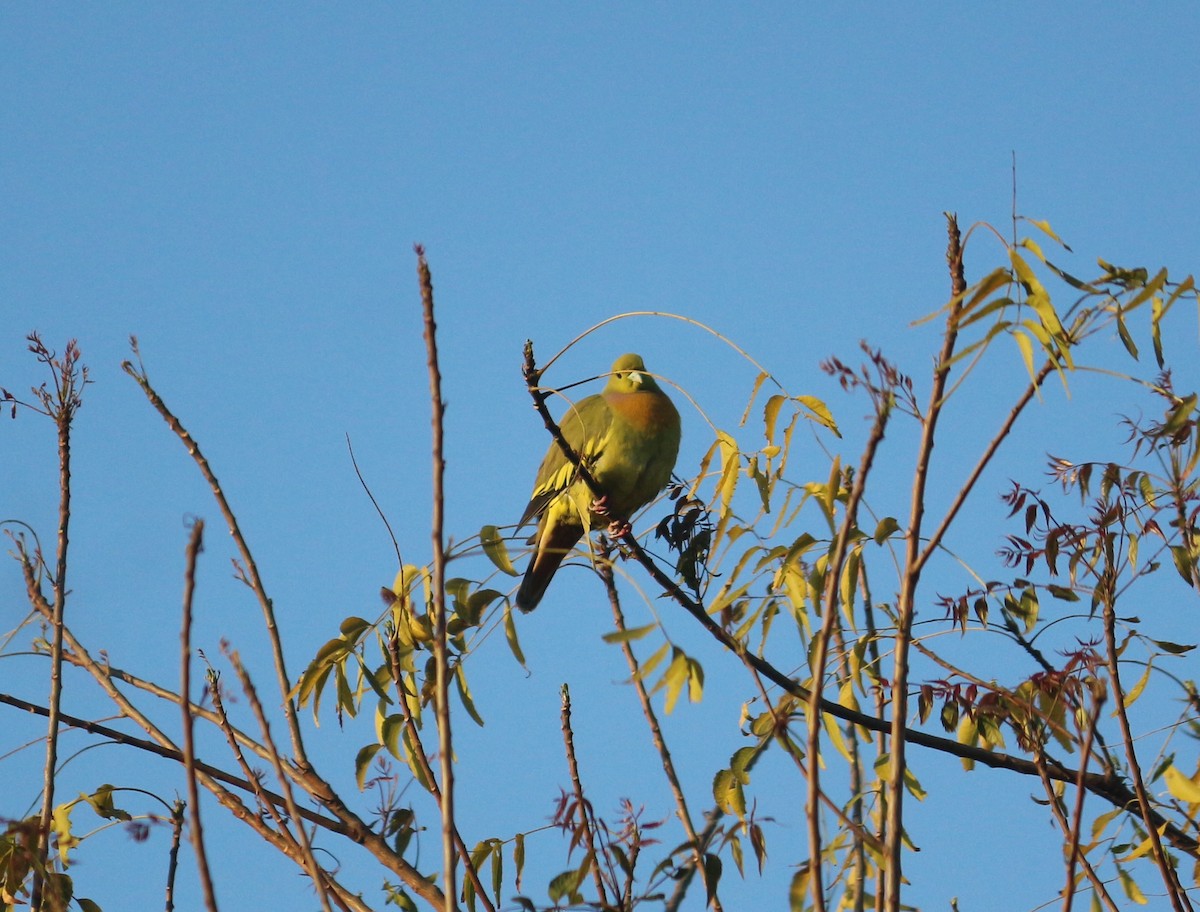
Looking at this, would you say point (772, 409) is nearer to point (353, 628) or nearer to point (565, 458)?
point (353, 628)

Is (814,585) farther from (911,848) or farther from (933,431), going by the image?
(933,431)

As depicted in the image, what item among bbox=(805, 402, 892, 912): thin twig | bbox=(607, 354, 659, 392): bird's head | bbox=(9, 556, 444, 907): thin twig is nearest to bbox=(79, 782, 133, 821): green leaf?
bbox=(9, 556, 444, 907): thin twig

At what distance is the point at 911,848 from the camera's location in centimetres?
294

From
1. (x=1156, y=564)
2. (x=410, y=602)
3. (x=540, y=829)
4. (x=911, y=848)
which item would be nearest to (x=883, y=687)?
(x=911, y=848)

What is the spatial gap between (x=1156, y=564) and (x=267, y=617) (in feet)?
6.69

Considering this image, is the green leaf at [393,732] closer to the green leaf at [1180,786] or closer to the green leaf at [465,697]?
the green leaf at [465,697]

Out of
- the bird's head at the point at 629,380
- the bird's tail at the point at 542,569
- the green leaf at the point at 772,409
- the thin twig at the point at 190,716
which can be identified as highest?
the bird's head at the point at 629,380

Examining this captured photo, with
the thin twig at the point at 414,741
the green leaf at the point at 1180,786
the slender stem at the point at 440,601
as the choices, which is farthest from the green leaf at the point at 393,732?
the green leaf at the point at 1180,786

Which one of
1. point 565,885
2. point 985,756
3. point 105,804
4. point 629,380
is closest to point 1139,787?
point 985,756

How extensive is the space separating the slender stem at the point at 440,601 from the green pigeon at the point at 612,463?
3.13 m

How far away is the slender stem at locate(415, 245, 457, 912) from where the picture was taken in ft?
6.07

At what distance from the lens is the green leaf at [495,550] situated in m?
3.08

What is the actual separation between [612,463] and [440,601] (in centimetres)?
343

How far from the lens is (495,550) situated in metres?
3.11
